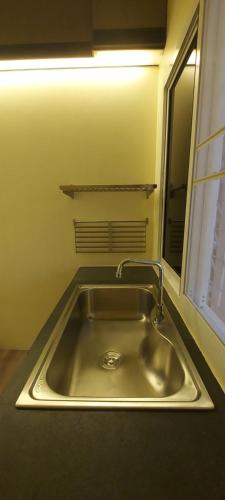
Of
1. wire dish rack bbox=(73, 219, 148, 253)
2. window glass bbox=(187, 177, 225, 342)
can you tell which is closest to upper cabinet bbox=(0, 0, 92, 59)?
wire dish rack bbox=(73, 219, 148, 253)

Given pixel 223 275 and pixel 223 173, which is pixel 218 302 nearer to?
pixel 223 275

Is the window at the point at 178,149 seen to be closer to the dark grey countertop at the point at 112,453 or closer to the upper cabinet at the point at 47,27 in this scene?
the upper cabinet at the point at 47,27

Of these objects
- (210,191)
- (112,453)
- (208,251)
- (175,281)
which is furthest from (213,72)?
(112,453)

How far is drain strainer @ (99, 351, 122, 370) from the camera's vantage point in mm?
1027

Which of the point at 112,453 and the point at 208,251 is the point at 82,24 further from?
the point at 112,453

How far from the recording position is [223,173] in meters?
0.65

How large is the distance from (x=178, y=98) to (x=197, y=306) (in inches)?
45.3

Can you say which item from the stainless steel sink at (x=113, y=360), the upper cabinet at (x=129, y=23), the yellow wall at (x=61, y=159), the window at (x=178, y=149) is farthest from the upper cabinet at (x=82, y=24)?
the stainless steel sink at (x=113, y=360)

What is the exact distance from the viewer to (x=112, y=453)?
1.55 ft

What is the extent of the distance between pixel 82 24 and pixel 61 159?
80cm

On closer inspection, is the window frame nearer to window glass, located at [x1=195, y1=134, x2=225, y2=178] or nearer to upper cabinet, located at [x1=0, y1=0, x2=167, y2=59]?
window glass, located at [x1=195, y1=134, x2=225, y2=178]

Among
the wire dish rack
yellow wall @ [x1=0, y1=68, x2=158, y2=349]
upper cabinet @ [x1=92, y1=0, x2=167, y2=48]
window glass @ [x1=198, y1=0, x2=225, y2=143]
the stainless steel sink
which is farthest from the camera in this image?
the wire dish rack

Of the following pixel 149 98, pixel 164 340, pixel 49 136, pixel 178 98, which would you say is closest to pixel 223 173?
pixel 164 340

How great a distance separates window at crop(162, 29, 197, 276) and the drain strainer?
1.84 ft
